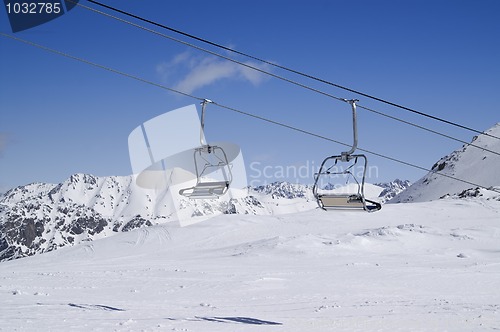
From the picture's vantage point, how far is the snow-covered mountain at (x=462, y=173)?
10675cm

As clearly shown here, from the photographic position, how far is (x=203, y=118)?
1220cm

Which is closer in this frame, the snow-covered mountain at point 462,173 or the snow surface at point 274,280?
the snow surface at point 274,280

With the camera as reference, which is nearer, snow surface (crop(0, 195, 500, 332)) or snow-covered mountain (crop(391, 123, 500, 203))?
snow surface (crop(0, 195, 500, 332))

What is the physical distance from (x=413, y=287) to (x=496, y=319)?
733cm

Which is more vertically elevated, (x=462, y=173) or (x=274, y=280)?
(x=462, y=173)

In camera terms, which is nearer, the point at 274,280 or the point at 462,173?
the point at 274,280

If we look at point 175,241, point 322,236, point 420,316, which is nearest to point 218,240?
point 175,241

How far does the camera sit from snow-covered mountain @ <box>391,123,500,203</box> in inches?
4203

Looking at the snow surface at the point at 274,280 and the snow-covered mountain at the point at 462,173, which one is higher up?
the snow-covered mountain at the point at 462,173

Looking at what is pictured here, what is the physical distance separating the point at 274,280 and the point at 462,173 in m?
105

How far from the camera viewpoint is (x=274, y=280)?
24.8 meters

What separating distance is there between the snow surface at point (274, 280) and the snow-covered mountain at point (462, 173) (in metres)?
58.5

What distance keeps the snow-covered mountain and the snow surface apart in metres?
58.5

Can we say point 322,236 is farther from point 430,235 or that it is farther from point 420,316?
point 420,316
